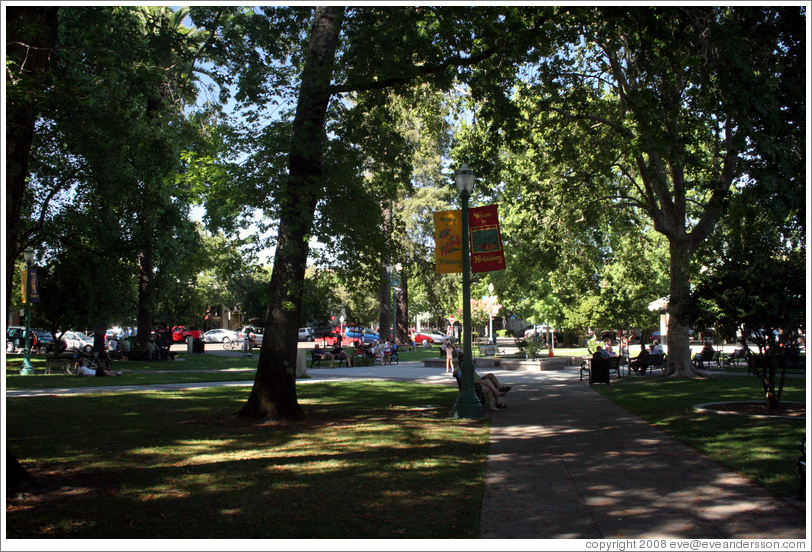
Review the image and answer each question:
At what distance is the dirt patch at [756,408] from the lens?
1172cm

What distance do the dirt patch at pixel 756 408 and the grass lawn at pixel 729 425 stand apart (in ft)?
1.30

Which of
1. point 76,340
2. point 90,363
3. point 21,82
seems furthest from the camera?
point 76,340

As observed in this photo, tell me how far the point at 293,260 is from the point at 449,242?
3768 mm

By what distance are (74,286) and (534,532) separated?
2908 centimetres

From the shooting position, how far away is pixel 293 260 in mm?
11844

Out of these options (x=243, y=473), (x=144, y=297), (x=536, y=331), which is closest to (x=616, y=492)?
(x=243, y=473)

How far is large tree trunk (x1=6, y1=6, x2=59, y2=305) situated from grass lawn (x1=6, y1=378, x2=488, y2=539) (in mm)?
2428

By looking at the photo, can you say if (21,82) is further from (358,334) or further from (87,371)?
(358,334)

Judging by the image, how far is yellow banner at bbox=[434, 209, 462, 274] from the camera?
13789 mm

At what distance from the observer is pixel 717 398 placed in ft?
48.3

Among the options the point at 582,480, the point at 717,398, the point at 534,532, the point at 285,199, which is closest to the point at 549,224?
Result: the point at 717,398

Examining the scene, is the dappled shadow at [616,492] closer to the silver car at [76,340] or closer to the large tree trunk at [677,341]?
the large tree trunk at [677,341]

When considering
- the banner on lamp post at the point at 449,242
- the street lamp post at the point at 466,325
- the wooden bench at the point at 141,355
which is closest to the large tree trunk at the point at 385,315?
the wooden bench at the point at 141,355

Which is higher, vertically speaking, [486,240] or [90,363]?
[486,240]
